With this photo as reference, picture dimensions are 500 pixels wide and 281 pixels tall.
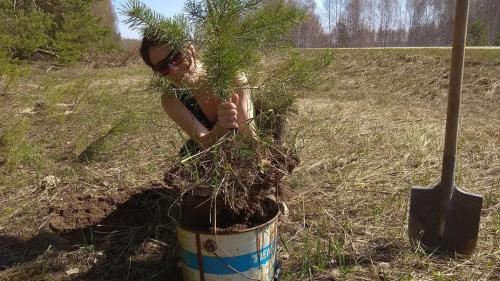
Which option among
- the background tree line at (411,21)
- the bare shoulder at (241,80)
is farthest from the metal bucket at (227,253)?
the background tree line at (411,21)

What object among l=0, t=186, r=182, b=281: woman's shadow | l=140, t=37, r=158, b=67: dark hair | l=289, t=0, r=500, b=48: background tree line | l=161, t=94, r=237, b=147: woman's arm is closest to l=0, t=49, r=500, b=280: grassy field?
l=0, t=186, r=182, b=281: woman's shadow

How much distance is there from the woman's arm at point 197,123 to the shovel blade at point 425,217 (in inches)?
37.7

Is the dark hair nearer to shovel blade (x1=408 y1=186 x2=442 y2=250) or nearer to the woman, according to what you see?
the woman

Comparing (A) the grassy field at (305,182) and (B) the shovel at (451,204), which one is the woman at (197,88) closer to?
(A) the grassy field at (305,182)

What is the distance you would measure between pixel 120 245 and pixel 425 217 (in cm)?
151

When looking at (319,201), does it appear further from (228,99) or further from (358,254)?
(228,99)

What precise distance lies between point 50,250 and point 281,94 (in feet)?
4.58

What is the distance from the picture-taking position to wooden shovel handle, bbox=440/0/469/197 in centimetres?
190

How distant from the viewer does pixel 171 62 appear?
1715 mm

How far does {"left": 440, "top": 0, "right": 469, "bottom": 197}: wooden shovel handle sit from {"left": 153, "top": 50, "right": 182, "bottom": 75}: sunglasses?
3.87 feet

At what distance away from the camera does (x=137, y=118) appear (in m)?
5.01

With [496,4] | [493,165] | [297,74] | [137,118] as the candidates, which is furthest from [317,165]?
[496,4]

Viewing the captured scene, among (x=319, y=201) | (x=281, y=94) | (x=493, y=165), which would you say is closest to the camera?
(x=281, y=94)

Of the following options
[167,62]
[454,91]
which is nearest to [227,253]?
[167,62]
